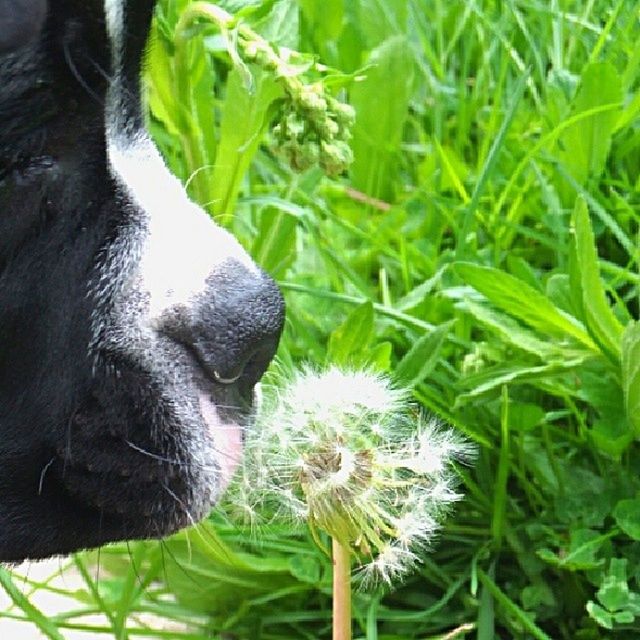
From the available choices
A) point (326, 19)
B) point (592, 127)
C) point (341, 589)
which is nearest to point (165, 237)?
point (341, 589)

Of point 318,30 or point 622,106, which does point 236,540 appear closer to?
point 622,106

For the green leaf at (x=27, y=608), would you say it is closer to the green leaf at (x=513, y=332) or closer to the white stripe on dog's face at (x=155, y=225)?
the white stripe on dog's face at (x=155, y=225)

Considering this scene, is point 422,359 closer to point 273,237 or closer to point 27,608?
point 273,237

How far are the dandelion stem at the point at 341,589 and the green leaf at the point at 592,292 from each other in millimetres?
325

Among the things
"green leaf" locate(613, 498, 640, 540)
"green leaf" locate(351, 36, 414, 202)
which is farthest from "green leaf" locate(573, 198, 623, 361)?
"green leaf" locate(351, 36, 414, 202)

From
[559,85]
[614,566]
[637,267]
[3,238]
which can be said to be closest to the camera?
[3,238]

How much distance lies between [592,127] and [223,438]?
0.69 metres

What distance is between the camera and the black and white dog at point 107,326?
844 millimetres

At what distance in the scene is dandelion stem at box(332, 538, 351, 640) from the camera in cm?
93

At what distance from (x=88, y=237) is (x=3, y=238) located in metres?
0.06

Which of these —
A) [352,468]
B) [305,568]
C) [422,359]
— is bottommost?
[305,568]

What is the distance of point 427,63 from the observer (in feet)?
5.79

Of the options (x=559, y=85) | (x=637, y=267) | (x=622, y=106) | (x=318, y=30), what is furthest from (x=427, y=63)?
(x=637, y=267)

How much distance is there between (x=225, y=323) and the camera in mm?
862
